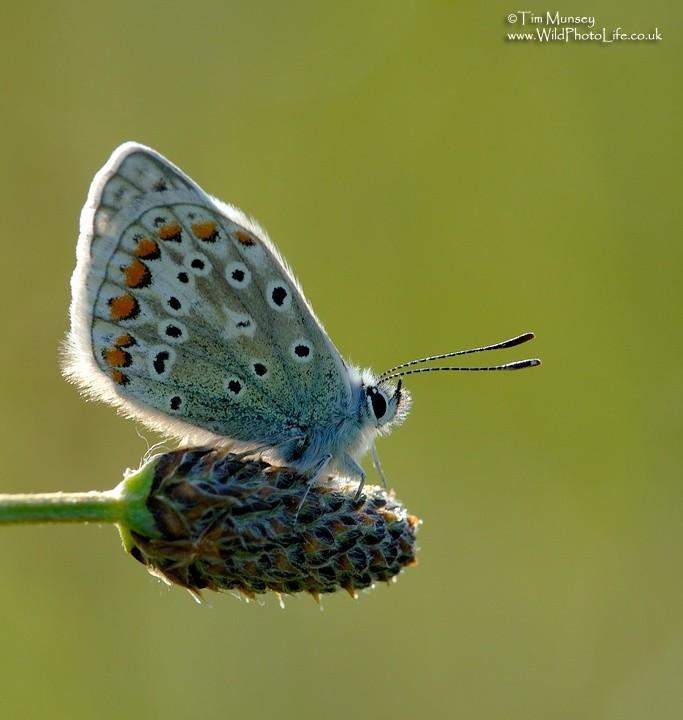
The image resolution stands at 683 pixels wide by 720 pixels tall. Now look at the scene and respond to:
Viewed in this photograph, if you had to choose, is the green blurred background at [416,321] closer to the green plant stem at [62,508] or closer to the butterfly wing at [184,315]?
the butterfly wing at [184,315]

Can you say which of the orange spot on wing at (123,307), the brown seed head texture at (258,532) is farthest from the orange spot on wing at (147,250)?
the brown seed head texture at (258,532)

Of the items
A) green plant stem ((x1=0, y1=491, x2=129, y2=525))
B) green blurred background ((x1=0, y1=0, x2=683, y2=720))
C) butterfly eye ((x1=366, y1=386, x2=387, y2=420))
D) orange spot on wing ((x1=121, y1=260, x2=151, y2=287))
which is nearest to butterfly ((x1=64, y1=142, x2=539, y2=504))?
orange spot on wing ((x1=121, y1=260, x2=151, y2=287))

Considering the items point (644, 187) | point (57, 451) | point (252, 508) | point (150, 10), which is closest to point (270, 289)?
point (252, 508)

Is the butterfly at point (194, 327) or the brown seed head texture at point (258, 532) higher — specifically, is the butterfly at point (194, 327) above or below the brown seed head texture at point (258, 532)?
above

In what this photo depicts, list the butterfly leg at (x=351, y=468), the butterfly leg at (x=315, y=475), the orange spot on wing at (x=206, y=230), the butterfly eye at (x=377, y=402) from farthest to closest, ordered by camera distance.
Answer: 1. the butterfly eye at (x=377, y=402)
2. the butterfly leg at (x=351, y=468)
3. the orange spot on wing at (x=206, y=230)
4. the butterfly leg at (x=315, y=475)

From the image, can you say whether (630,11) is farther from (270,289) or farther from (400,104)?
(270,289)

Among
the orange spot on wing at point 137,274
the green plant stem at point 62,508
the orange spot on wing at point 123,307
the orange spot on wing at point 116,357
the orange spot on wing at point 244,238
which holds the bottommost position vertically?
the green plant stem at point 62,508

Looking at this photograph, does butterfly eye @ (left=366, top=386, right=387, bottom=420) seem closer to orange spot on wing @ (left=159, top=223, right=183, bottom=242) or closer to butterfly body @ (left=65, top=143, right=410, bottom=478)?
butterfly body @ (left=65, top=143, right=410, bottom=478)

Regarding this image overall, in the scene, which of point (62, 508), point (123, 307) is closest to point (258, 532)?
point (62, 508)
